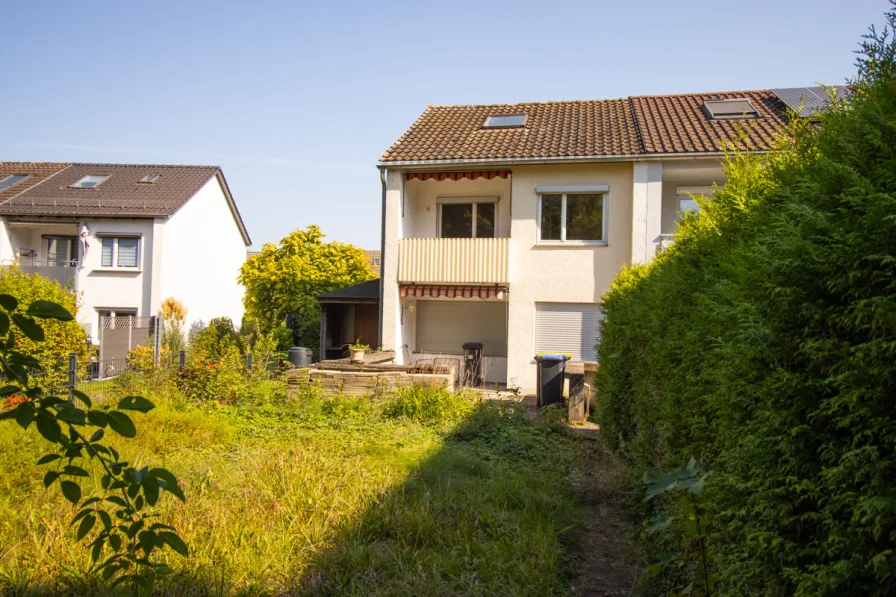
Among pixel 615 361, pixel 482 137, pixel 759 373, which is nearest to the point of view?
pixel 759 373

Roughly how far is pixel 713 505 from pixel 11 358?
278cm

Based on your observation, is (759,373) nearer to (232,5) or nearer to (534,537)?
(534,537)

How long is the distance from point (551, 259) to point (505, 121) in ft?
16.8

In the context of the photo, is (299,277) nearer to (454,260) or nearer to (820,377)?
(454,260)

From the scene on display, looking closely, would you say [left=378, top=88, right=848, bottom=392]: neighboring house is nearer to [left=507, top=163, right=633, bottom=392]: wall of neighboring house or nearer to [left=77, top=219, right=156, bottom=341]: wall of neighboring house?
[left=507, top=163, right=633, bottom=392]: wall of neighboring house

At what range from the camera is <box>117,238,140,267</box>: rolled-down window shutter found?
83.3ft

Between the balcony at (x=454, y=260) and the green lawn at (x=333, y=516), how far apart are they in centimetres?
886

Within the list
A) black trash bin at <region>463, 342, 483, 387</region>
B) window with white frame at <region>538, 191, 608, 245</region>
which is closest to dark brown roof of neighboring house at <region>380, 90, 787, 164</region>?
window with white frame at <region>538, 191, 608, 245</region>

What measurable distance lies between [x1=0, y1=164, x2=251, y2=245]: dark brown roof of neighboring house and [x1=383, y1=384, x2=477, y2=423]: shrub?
18.0 meters

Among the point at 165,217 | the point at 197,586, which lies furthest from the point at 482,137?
the point at 197,586

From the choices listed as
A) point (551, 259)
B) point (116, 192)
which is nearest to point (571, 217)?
point (551, 259)

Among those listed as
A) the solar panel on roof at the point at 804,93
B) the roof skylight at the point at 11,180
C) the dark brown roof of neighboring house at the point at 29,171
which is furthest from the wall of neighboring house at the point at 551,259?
the roof skylight at the point at 11,180

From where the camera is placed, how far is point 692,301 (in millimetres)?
4594

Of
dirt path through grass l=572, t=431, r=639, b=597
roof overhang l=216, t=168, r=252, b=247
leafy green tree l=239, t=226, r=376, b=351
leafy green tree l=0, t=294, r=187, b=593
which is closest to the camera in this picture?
leafy green tree l=0, t=294, r=187, b=593
